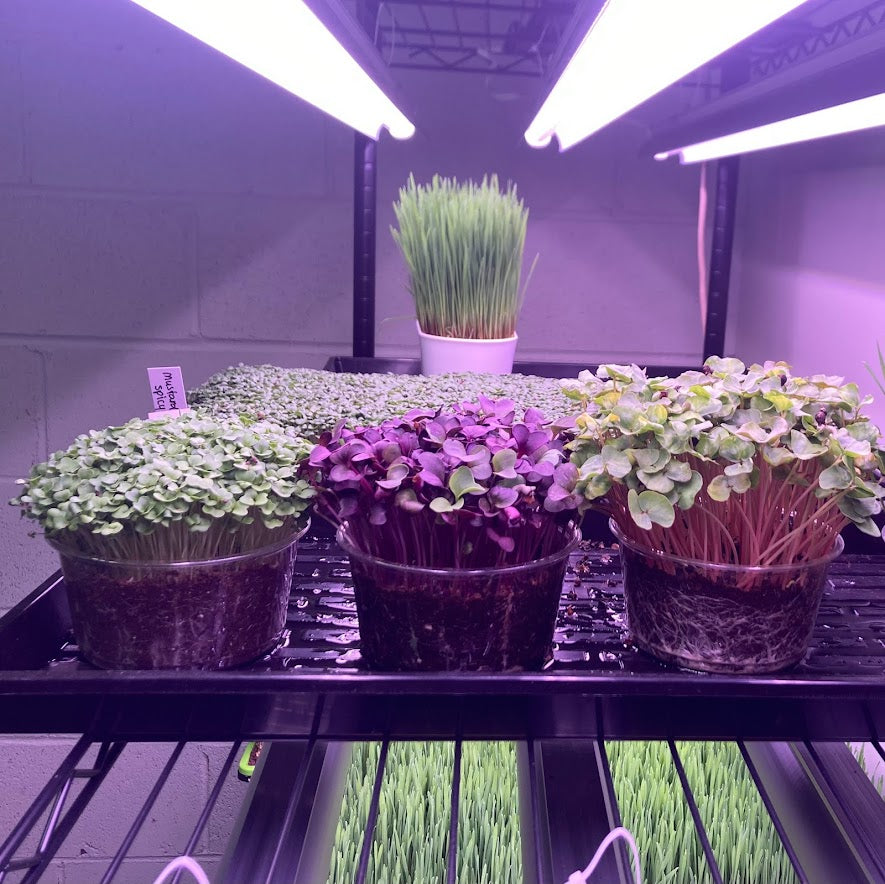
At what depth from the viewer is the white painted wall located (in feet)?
4.14

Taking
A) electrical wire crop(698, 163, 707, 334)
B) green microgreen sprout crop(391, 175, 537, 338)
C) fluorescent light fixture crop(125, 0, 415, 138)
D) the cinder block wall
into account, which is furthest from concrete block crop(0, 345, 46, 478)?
electrical wire crop(698, 163, 707, 334)

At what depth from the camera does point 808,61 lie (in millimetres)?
731

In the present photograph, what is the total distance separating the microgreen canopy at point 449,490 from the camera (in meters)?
0.57

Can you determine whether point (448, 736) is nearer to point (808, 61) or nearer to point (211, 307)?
point (808, 61)

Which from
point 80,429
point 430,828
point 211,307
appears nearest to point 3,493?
point 80,429

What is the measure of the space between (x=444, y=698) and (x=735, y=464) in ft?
0.84

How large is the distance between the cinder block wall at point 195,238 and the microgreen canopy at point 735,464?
1.25m

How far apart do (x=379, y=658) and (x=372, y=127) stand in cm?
90

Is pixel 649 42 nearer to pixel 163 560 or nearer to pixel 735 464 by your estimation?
pixel 735 464

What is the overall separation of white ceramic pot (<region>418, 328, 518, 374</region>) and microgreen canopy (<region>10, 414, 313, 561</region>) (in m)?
0.69

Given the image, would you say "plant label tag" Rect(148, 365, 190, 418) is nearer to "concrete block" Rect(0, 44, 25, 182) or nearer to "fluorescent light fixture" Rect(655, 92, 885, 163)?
"fluorescent light fixture" Rect(655, 92, 885, 163)

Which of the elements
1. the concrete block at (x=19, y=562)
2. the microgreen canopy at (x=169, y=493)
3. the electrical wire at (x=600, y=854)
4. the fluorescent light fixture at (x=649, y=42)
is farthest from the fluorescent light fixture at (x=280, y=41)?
the concrete block at (x=19, y=562)

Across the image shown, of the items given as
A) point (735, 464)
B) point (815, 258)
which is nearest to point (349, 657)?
point (735, 464)

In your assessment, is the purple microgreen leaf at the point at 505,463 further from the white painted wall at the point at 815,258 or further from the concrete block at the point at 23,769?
the concrete block at the point at 23,769
